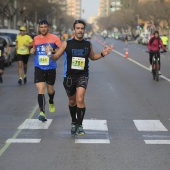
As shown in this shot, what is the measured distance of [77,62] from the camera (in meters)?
8.44

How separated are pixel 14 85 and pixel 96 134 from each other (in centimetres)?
903

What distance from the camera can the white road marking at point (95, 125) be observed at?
9375 millimetres

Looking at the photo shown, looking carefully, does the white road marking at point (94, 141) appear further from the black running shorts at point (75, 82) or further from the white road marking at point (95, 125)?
the white road marking at point (95, 125)

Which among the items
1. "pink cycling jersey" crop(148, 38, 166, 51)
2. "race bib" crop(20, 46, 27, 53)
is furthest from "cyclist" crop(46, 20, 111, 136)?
"pink cycling jersey" crop(148, 38, 166, 51)

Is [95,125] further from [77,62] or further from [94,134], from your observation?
[77,62]

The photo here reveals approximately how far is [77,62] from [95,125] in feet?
5.68

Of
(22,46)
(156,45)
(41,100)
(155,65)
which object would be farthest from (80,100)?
(156,45)

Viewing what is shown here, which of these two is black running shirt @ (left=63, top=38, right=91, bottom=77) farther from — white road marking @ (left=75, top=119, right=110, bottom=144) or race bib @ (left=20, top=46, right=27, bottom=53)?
race bib @ (left=20, top=46, right=27, bottom=53)

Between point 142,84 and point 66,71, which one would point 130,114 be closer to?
point 66,71

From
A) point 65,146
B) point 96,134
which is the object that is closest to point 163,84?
point 96,134

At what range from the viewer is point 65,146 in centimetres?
774

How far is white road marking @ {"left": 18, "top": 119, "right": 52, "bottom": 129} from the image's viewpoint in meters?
9.44

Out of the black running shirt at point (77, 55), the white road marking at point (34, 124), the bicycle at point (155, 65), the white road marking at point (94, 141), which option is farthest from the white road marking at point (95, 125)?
the bicycle at point (155, 65)

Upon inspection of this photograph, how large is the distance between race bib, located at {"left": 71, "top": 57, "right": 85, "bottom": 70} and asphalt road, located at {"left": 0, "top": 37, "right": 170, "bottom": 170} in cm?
113
